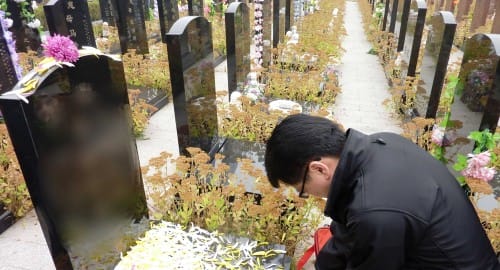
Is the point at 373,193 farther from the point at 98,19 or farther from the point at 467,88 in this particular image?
the point at 98,19

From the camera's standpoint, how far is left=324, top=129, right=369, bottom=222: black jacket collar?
140cm

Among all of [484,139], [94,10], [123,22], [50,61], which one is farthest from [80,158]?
[94,10]

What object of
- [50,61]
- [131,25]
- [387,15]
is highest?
[50,61]

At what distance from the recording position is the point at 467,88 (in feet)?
11.4

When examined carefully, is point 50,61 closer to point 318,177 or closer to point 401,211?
point 318,177

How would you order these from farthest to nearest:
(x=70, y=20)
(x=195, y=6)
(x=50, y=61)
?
(x=195, y=6) < (x=70, y=20) < (x=50, y=61)

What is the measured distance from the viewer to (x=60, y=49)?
1.85 meters

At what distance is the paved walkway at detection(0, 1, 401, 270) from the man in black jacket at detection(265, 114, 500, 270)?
7.60 feet

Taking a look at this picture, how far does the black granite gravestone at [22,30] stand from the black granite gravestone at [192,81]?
467cm

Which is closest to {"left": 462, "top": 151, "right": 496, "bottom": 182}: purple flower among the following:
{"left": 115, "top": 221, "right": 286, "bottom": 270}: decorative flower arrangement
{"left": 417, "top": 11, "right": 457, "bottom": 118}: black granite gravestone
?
{"left": 115, "top": 221, "right": 286, "bottom": 270}: decorative flower arrangement

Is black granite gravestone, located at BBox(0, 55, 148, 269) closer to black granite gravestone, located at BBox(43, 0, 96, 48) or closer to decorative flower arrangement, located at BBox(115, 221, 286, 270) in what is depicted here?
decorative flower arrangement, located at BBox(115, 221, 286, 270)

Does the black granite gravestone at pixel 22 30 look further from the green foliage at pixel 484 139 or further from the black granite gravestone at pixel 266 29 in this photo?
the green foliage at pixel 484 139

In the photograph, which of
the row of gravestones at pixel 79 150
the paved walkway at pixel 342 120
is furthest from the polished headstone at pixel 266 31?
the row of gravestones at pixel 79 150

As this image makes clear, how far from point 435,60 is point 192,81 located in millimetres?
3096
